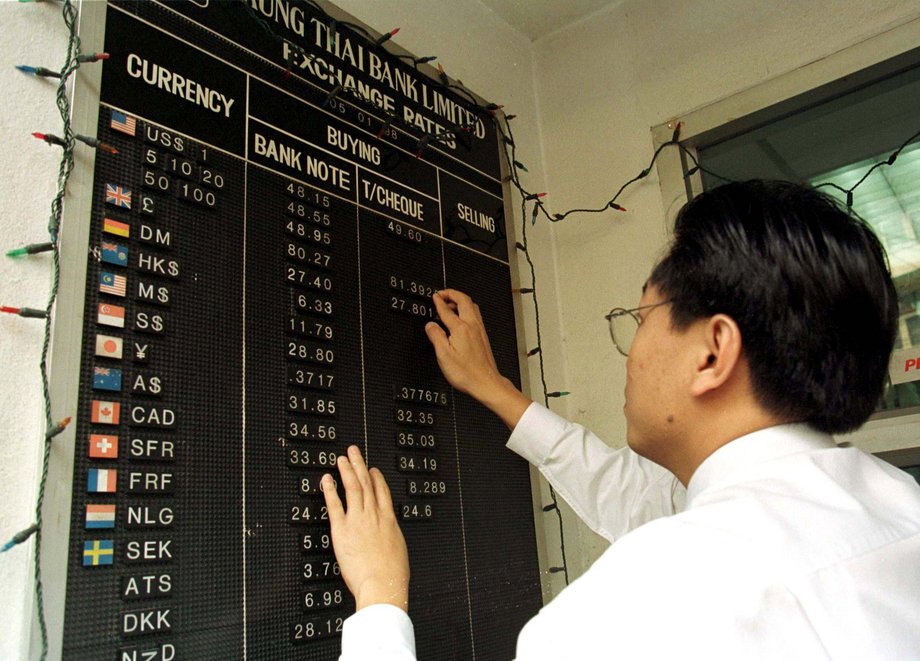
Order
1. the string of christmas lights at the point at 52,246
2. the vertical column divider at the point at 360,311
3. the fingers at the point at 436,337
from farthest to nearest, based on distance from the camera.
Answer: the fingers at the point at 436,337 → the vertical column divider at the point at 360,311 → the string of christmas lights at the point at 52,246

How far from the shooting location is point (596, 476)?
147 centimetres

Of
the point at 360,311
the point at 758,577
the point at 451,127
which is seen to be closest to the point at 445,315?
the point at 360,311

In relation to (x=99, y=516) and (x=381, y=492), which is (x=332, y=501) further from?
(x=99, y=516)

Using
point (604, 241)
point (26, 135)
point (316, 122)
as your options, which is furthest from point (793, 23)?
point (26, 135)

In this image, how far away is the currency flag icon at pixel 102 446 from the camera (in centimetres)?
99

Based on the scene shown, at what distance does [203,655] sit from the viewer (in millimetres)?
1031

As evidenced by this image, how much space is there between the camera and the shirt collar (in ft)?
3.22

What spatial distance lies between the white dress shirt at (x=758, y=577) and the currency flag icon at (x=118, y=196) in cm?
64

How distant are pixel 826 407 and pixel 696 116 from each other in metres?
1.08

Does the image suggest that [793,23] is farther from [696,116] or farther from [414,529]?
[414,529]

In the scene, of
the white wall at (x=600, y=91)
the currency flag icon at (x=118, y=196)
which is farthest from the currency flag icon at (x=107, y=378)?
the white wall at (x=600, y=91)

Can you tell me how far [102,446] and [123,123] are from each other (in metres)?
0.45

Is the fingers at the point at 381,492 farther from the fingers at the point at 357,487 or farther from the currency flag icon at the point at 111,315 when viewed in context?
the currency flag icon at the point at 111,315

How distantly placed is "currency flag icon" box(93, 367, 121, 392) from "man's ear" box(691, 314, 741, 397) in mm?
746
